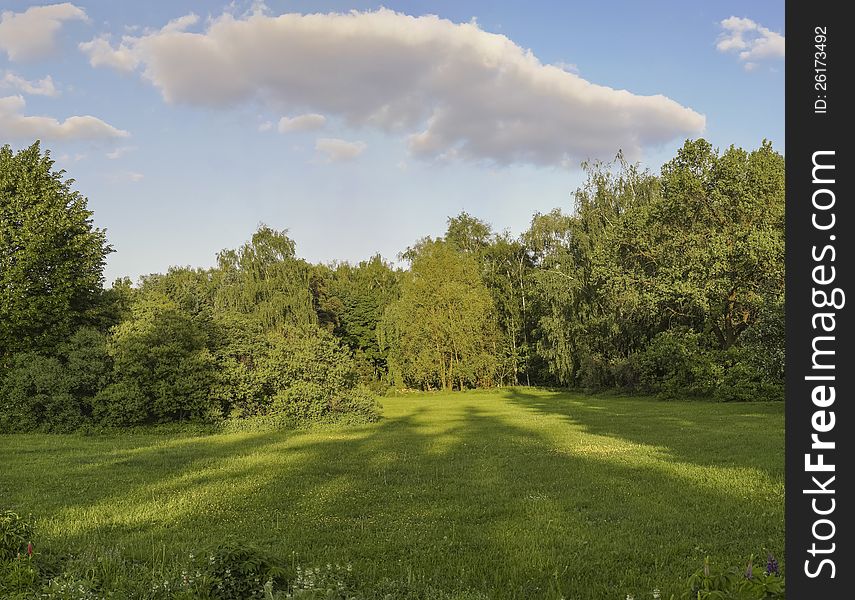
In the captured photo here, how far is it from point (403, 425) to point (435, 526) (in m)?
16.1

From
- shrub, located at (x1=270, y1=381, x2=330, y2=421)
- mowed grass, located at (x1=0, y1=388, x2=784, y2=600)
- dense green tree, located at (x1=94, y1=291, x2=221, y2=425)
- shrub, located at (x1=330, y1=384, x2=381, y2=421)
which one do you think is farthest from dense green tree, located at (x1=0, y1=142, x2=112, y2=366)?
shrub, located at (x1=330, y1=384, x2=381, y2=421)

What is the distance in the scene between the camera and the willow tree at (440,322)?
5109cm

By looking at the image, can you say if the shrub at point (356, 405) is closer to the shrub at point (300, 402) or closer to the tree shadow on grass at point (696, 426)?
the shrub at point (300, 402)

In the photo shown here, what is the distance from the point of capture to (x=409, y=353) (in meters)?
51.9

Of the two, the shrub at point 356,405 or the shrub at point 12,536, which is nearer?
the shrub at point 12,536

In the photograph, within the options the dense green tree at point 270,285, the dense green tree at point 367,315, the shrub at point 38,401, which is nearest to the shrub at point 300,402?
the shrub at point 38,401

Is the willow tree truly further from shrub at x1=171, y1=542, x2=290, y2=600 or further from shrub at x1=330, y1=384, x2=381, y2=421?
shrub at x1=171, y1=542, x2=290, y2=600

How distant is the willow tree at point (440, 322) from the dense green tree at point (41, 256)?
26.5m

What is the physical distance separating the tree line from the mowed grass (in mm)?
4362

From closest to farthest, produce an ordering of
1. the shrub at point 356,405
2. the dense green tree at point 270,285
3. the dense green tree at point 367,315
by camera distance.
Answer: the shrub at point 356,405 → the dense green tree at point 270,285 → the dense green tree at point 367,315

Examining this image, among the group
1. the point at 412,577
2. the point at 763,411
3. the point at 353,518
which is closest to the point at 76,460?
the point at 353,518

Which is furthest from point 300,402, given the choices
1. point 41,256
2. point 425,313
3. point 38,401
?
point 425,313

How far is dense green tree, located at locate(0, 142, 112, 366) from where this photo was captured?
25.4 meters
